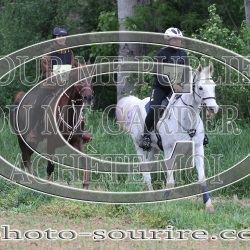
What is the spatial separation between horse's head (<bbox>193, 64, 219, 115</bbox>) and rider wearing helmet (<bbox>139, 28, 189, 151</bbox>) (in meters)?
0.57

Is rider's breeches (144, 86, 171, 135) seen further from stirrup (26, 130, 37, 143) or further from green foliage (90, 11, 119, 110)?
green foliage (90, 11, 119, 110)

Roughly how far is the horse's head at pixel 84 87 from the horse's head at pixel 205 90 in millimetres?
1724

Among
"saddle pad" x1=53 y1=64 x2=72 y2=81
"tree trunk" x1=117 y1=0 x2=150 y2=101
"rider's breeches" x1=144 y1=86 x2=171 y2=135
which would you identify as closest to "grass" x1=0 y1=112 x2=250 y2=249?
"rider's breeches" x1=144 y1=86 x2=171 y2=135

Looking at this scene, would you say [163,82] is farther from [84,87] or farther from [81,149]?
[81,149]

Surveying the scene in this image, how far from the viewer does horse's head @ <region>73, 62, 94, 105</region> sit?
1226cm

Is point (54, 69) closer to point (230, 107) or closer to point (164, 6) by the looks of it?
point (230, 107)

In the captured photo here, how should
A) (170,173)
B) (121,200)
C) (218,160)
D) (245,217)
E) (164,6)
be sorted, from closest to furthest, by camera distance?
(245,217) → (121,200) → (170,173) → (218,160) → (164,6)

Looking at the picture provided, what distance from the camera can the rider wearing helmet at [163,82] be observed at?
12141 millimetres

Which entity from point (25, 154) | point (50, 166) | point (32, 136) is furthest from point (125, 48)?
point (50, 166)

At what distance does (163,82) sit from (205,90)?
4.78 feet

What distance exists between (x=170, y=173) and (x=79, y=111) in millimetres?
1826

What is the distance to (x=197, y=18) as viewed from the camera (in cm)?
1953

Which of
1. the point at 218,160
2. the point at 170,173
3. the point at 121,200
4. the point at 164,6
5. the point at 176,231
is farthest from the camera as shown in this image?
the point at 164,6

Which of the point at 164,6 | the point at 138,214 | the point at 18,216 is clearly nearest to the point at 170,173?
the point at 138,214
